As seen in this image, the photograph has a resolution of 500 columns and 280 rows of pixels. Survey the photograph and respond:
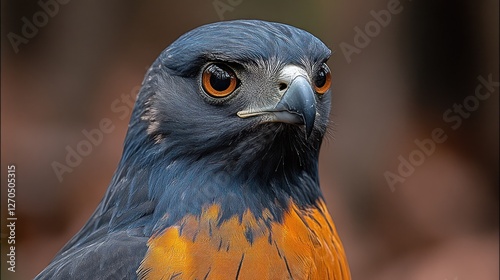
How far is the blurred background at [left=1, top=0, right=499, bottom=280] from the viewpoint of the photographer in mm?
8781

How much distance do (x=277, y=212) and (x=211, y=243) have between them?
45 centimetres

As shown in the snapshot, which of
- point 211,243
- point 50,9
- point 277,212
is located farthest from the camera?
point 50,9

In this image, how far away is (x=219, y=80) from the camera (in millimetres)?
3934

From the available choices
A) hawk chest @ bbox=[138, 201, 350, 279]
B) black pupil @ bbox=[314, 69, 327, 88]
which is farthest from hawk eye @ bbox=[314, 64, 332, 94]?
hawk chest @ bbox=[138, 201, 350, 279]

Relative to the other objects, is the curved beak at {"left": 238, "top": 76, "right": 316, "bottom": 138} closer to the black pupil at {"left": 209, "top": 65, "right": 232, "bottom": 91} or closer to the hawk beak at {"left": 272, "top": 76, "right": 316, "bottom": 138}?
the hawk beak at {"left": 272, "top": 76, "right": 316, "bottom": 138}

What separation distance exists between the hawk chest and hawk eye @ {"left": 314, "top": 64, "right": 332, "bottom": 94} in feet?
2.23

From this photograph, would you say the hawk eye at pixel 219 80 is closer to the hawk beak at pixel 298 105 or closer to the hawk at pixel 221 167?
the hawk at pixel 221 167

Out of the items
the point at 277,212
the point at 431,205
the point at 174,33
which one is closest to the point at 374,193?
the point at 431,205

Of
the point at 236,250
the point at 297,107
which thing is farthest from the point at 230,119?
the point at 236,250

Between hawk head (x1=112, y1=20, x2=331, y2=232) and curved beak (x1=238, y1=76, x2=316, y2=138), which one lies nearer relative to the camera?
curved beak (x1=238, y1=76, x2=316, y2=138)

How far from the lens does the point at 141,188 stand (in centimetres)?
421

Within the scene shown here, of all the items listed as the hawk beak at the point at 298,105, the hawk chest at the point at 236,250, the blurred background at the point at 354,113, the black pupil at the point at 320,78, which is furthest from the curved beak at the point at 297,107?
the blurred background at the point at 354,113

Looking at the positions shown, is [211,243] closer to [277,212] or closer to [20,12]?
[277,212]

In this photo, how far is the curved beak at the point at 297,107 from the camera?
148 inches
